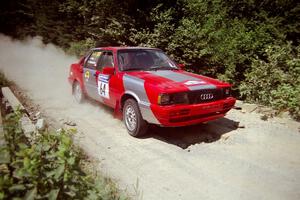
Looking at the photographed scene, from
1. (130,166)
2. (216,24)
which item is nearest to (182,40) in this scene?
(216,24)

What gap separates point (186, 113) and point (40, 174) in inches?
119

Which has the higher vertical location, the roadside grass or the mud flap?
the roadside grass

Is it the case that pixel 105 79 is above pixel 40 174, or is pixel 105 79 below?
above

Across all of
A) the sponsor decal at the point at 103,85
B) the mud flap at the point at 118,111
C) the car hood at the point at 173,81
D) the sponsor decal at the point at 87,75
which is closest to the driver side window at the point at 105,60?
the sponsor decal at the point at 103,85

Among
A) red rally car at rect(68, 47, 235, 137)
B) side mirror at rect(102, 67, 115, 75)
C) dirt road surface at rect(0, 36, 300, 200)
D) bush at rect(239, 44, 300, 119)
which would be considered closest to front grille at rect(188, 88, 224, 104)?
red rally car at rect(68, 47, 235, 137)

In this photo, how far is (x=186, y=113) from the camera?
5.17 meters

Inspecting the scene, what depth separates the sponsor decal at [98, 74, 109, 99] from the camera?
6.47 meters

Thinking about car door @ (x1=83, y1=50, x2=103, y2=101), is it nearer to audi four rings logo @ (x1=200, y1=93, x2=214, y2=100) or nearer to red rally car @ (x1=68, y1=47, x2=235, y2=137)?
red rally car @ (x1=68, y1=47, x2=235, y2=137)

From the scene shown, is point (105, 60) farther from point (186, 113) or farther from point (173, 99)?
point (186, 113)

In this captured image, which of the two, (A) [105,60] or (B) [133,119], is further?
(A) [105,60]

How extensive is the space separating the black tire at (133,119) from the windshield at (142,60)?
0.85 meters

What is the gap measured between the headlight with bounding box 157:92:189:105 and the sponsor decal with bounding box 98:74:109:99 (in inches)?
70.0

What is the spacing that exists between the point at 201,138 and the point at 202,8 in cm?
605

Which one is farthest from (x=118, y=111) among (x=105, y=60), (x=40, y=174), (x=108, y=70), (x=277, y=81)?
(x=277, y=81)
